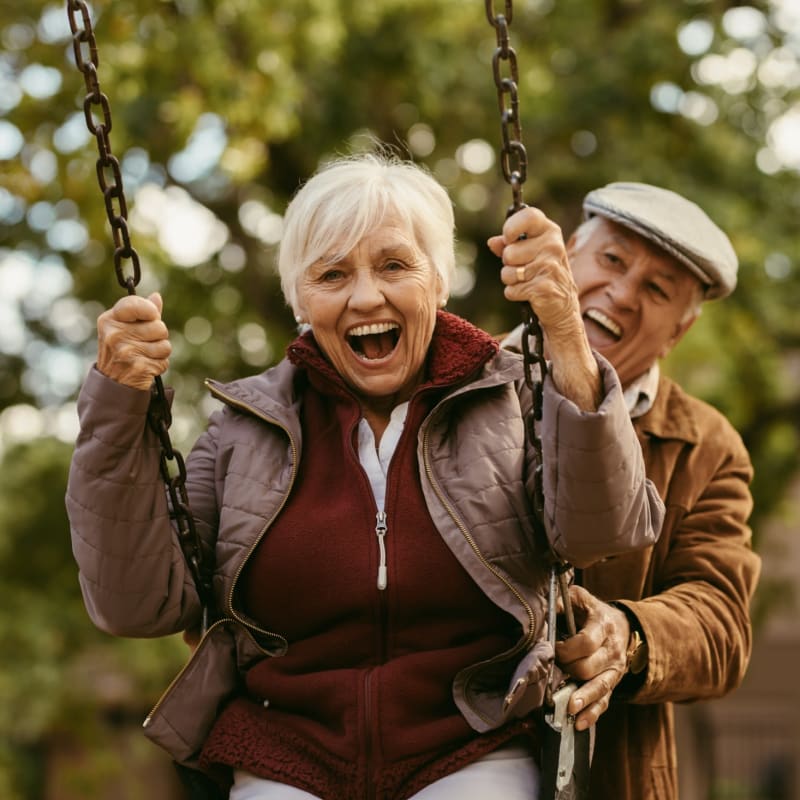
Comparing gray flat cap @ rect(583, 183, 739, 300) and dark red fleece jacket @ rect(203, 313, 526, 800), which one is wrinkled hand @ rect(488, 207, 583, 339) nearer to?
dark red fleece jacket @ rect(203, 313, 526, 800)

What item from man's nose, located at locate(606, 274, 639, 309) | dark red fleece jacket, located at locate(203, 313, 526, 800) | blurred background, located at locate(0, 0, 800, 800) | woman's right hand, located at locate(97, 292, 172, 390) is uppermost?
blurred background, located at locate(0, 0, 800, 800)

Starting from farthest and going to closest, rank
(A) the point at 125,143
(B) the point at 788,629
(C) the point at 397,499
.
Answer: (B) the point at 788,629, (A) the point at 125,143, (C) the point at 397,499

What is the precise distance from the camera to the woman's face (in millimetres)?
2664

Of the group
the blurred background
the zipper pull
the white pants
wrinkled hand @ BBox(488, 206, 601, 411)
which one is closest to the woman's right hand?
the zipper pull

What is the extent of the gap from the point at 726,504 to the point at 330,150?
685 cm

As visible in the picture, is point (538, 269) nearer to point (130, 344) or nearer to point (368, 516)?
point (368, 516)

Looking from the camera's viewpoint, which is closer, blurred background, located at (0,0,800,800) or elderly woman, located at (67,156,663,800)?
elderly woman, located at (67,156,663,800)

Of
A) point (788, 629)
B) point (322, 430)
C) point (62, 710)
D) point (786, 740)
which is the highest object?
point (788, 629)

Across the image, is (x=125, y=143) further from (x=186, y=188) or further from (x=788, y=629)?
(x=788, y=629)

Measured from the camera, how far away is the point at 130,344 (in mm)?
2459

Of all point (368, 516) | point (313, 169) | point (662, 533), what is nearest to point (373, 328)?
point (368, 516)

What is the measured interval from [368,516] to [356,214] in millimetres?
591

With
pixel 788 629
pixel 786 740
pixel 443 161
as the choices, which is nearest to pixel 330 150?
pixel 443 161

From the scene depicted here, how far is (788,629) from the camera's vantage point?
2033 centimetres
